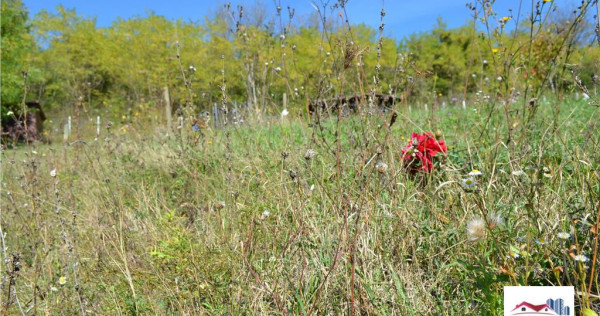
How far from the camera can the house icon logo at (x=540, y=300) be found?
1.02m

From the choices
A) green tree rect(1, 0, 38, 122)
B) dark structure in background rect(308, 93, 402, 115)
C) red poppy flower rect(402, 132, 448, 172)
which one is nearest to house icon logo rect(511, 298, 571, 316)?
dark structure in background rect(308, 93, 402, 115)

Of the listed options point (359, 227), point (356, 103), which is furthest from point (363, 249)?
point (356, 103)

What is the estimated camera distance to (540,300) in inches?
40.4

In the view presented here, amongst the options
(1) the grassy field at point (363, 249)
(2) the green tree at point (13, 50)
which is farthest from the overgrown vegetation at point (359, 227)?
(2) the green tree at point (13, 50)

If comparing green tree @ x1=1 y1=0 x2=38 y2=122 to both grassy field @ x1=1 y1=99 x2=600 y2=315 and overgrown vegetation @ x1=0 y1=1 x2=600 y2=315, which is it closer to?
overgrown vegetation @ x1=0 y1=1 x2=600 y2=315

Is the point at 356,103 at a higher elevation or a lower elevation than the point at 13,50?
lower

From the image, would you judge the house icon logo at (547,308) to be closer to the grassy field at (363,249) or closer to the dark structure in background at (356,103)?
the grassy field at (363,249)

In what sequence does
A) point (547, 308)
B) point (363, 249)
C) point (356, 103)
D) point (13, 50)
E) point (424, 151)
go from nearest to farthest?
1. point (547, 308)
2. point (363, 249)
3. point (356, 103)
4. point (424, 151)
5. point (13, 50)

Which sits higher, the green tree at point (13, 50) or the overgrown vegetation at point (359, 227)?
the green tree at point (13, 50)

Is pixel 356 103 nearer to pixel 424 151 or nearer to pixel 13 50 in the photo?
pixel 424 151

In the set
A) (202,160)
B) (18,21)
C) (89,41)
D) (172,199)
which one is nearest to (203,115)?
(202,160)

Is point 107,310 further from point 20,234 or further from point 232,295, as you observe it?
point 20,234

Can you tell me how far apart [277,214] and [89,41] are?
29305 millimetres

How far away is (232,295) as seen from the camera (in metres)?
1.69
